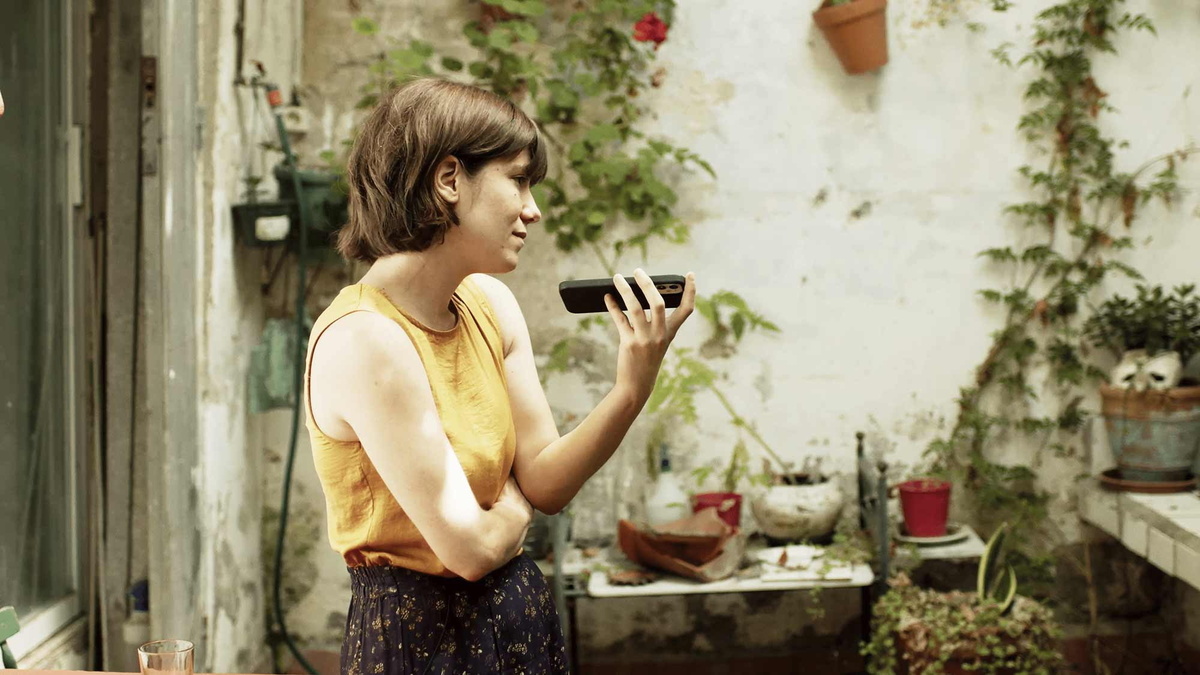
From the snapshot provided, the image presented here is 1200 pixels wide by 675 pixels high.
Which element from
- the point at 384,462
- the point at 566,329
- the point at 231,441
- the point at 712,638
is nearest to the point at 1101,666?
the point at 712,638

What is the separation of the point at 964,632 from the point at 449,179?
2.25m

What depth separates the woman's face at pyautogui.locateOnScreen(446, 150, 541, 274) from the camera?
4.98 feet

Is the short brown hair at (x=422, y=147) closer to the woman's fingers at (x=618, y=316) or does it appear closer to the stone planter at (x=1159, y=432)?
the woman's fingers at (x=618, y=316)

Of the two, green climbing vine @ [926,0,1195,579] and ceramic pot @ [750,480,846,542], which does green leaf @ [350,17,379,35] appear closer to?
ceramic pot @ [750,480,846,542]

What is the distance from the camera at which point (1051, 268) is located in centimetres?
378

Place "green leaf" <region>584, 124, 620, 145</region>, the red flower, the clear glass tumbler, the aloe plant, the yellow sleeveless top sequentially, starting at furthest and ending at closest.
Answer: "green leaf" <region>584, 124, 620, 145</region>
the red flower
the aloe plant
the yellow sleeveless top
the clear glass tumbler

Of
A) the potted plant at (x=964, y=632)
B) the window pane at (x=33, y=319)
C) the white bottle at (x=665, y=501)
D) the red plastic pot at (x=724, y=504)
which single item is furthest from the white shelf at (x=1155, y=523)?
the window pane at (x=33, y=319)

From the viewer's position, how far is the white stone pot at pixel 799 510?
3490 mm

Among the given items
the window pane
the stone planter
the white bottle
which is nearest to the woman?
the window pane

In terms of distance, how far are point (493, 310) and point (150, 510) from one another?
1.67 metres

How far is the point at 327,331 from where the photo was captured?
1454mm

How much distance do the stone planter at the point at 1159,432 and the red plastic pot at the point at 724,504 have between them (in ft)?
4.04

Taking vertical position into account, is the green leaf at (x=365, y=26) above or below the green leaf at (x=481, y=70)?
above

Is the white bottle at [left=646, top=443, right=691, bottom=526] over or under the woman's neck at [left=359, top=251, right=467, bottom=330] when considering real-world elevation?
under
